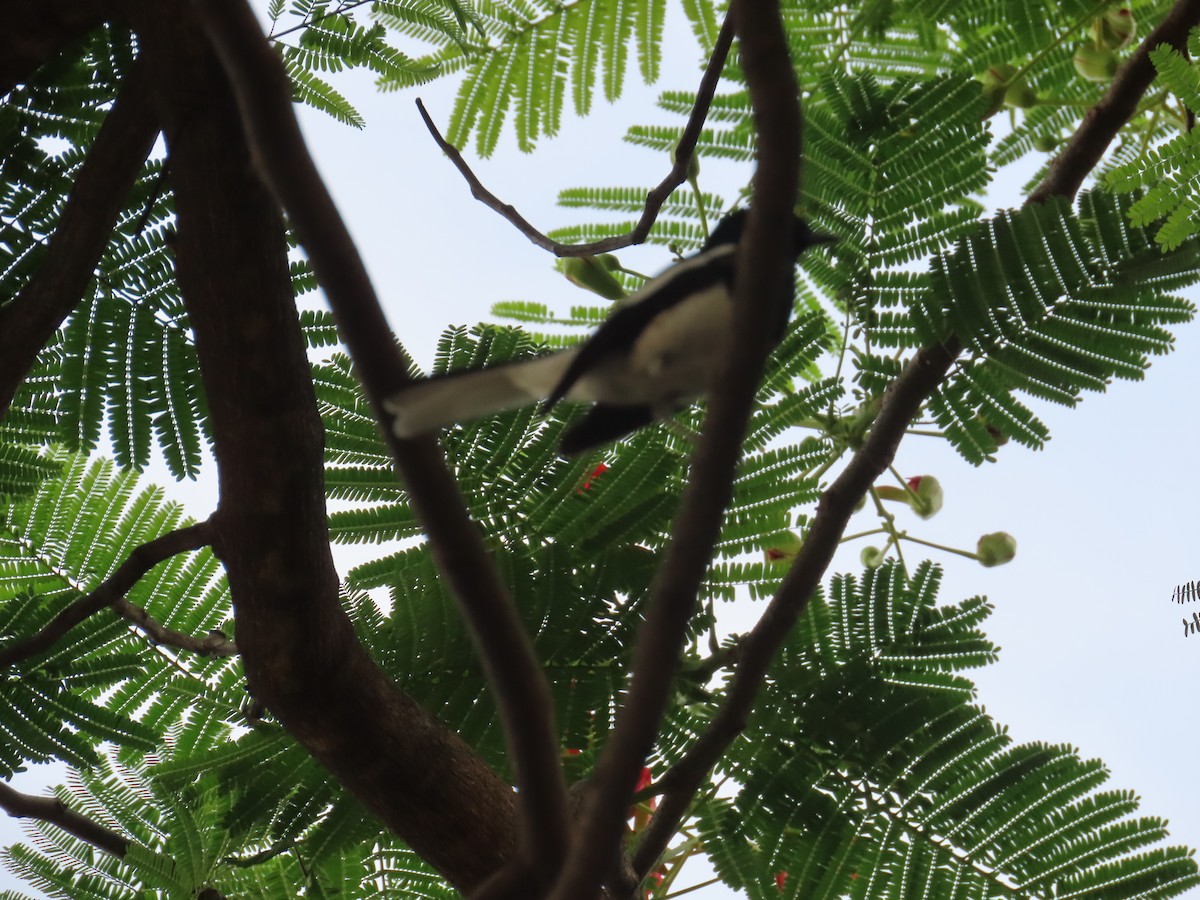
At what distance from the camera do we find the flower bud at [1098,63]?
255 centimetres

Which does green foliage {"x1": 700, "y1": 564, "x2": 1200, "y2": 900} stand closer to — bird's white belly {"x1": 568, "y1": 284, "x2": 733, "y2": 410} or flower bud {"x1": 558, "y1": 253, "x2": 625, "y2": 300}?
bird's white belly {"x1": 568, "y1": 284, "x2": 733, "y2": 410}

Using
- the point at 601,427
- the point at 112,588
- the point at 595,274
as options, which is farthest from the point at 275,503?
the point at 595,274

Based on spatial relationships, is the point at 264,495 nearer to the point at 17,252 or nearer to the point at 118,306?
the point at 118,306

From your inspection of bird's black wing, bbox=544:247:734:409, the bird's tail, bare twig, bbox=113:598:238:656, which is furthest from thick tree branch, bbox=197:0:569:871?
bare twig, bbox=113:598:238:656

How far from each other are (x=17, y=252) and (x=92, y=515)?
0.72 metres

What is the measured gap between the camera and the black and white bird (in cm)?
182

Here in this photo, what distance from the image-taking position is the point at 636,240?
2100mm

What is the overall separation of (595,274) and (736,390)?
1492 mm

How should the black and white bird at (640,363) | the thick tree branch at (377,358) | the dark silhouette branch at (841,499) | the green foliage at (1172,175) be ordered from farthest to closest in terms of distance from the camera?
1. the green foliage at (1172,175)
2. the black and white bird at (640,363)
3. the dark silhouette branch at (841,499)
4. the thick tree branch at (377,358)

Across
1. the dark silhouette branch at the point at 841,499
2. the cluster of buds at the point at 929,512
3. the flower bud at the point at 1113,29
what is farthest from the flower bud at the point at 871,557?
the flower bud at the point at 1113,29

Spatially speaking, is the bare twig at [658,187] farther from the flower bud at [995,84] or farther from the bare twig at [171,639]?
the bare twig at [171,639]

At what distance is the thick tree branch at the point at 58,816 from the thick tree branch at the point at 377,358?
53.0 inches

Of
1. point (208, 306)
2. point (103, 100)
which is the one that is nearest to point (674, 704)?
point (208, 306)

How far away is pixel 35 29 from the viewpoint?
6.93ft
